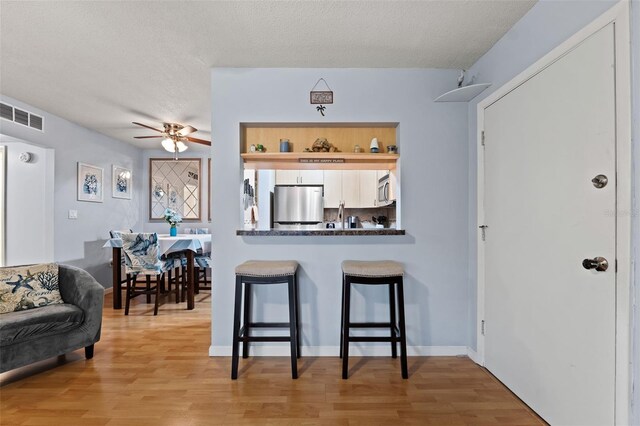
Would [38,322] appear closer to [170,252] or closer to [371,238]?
[170,252]

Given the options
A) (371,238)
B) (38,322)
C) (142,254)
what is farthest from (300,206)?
(38,322)

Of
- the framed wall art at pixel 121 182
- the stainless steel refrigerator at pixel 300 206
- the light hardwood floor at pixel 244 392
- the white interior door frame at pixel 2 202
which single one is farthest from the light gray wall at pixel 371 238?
the framed wall art at pixel 121 182

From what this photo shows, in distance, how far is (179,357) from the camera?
259 cm

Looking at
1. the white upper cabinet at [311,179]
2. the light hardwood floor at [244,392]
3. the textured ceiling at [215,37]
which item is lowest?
the light hardwood floor at [244,392]

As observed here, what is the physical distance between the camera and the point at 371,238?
2.62 meters

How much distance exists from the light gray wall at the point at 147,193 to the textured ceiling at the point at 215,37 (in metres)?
2.69

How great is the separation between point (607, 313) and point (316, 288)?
5.98ft

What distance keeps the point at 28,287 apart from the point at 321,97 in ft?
9.24

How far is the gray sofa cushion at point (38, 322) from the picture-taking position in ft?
→ 6.82

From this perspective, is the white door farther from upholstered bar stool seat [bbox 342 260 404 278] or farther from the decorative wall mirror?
the decorative wall mirror

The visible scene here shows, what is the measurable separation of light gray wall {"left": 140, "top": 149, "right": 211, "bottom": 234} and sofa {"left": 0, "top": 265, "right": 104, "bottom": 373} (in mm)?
3172

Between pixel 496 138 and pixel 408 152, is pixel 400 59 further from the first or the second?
pixel 496 138

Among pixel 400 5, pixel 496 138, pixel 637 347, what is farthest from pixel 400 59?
pixel 637 347

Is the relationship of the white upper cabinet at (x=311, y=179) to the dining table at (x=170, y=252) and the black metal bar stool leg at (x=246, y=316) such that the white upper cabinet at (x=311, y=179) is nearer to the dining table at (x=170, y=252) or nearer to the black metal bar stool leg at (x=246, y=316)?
the dining table at (x=170, y=252)
